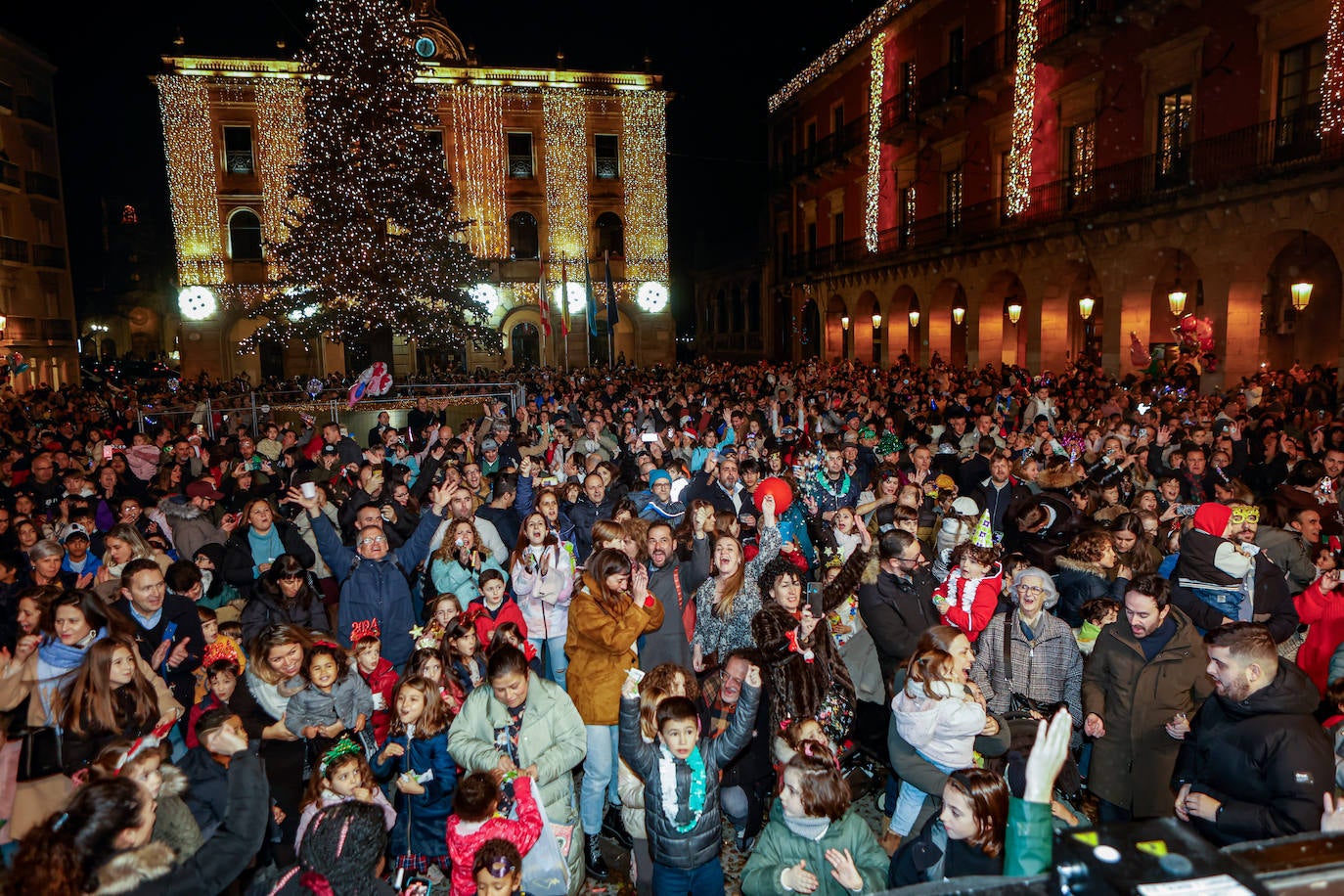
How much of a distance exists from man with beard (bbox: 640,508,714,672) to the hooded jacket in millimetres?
2860

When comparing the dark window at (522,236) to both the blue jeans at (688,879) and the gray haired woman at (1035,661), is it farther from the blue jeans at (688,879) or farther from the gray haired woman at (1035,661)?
the blue jeans at (688,879)

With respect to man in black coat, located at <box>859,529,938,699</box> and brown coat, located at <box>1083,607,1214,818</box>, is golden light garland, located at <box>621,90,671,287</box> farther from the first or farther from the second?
brown coat, located at <box>1083,607,1214,818</box>

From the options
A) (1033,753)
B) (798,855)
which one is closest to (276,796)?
(798,855)

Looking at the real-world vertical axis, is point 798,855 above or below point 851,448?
below

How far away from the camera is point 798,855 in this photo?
128 inches

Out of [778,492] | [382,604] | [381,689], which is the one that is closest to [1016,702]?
[778,492]

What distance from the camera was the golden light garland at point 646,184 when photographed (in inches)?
1564

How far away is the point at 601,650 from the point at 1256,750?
310 cm

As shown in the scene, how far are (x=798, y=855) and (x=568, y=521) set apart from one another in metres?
4.83

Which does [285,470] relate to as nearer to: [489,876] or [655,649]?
[655,649]

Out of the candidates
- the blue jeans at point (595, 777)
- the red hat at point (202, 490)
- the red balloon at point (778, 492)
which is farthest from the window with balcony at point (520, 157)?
the blue jeans at point (595, 777)

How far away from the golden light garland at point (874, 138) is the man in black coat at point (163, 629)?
29.2m

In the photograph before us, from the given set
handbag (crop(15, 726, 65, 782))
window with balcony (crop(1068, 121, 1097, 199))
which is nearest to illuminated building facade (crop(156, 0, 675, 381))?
window with balcony (crop(1068, 121, 1097, 199))

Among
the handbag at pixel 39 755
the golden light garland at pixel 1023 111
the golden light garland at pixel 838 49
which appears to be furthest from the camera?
the golden light garland at pixel 838 49
